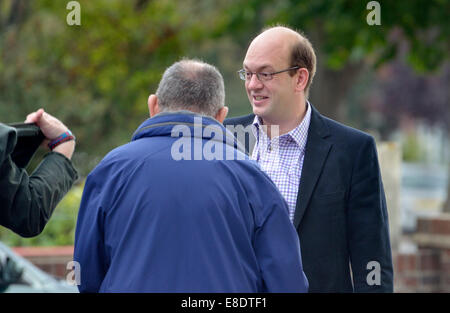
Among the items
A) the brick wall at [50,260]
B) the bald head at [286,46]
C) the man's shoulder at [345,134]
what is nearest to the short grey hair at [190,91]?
the bald head at [286,46]

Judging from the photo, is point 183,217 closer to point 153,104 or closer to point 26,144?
point 153,104

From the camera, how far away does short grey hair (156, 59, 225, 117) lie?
9.19ft

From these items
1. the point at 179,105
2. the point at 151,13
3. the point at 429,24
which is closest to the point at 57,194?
the point at 179,105

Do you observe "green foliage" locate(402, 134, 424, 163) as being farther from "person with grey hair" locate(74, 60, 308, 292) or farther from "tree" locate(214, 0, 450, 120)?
"person with grey hair" locate(74, 60, 308, 292)

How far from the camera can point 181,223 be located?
101 inches

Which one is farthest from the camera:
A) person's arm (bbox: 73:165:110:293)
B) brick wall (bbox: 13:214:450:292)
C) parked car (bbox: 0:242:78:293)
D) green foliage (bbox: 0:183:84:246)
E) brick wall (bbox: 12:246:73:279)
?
green foliage (bbox: 0:183:84:246)

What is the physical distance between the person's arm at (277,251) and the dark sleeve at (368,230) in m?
0.74

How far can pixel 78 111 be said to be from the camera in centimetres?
1353

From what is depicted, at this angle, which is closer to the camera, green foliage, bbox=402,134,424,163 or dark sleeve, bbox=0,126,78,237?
dark sleeve, bbox=0,126,78,237

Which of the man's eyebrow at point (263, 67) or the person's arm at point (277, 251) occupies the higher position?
the man's eyebrow at point (263, 67)

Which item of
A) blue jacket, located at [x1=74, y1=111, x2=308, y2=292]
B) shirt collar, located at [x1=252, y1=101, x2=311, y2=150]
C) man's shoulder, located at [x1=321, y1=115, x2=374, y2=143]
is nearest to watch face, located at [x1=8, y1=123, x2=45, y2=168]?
blue jacket, located at [x1=74, y1=111, x2=308, y2=292]

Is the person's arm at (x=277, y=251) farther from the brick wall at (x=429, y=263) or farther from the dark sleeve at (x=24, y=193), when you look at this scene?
the brick wall at (x=429, y=263)

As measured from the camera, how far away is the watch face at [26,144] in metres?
3.26

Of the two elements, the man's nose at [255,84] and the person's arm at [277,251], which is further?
the man's nose at [255,84]
